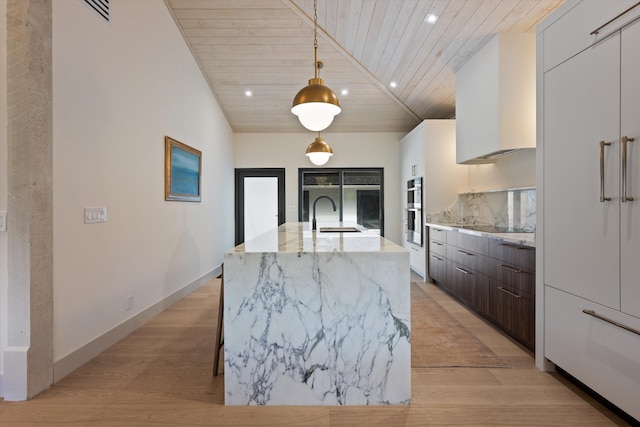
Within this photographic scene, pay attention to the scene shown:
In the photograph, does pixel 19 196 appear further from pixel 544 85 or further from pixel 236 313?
pixel 544 85

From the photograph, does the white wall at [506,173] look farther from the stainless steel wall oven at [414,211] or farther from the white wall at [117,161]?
the white wall at [117,161]

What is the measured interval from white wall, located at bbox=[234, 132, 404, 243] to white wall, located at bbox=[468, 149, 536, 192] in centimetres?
199

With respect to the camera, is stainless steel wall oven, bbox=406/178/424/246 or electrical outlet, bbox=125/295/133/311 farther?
stainless steel wall oven, bbox=406/178/424/246

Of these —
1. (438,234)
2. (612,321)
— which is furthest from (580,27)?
(438,234)

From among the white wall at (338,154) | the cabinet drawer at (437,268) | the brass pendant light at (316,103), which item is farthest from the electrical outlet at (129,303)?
the white wall at (338,154)

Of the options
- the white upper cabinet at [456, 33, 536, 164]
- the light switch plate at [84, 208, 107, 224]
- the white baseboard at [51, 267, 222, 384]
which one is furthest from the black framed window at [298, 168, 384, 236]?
the light switch plate at [84, 208, 107, 224]

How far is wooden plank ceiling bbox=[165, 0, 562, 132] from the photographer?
3508 millimetres

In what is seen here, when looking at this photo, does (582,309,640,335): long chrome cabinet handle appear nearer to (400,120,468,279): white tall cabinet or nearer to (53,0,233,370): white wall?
(53,0,233,370): white wall

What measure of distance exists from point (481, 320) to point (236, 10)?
4349mm

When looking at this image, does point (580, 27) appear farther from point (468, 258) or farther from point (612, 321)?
point (468, 258)

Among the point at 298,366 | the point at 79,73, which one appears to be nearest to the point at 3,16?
the point at 79,73

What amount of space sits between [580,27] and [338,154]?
5051 mm

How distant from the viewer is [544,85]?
2350 mm

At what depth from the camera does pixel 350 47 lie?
4.77m
